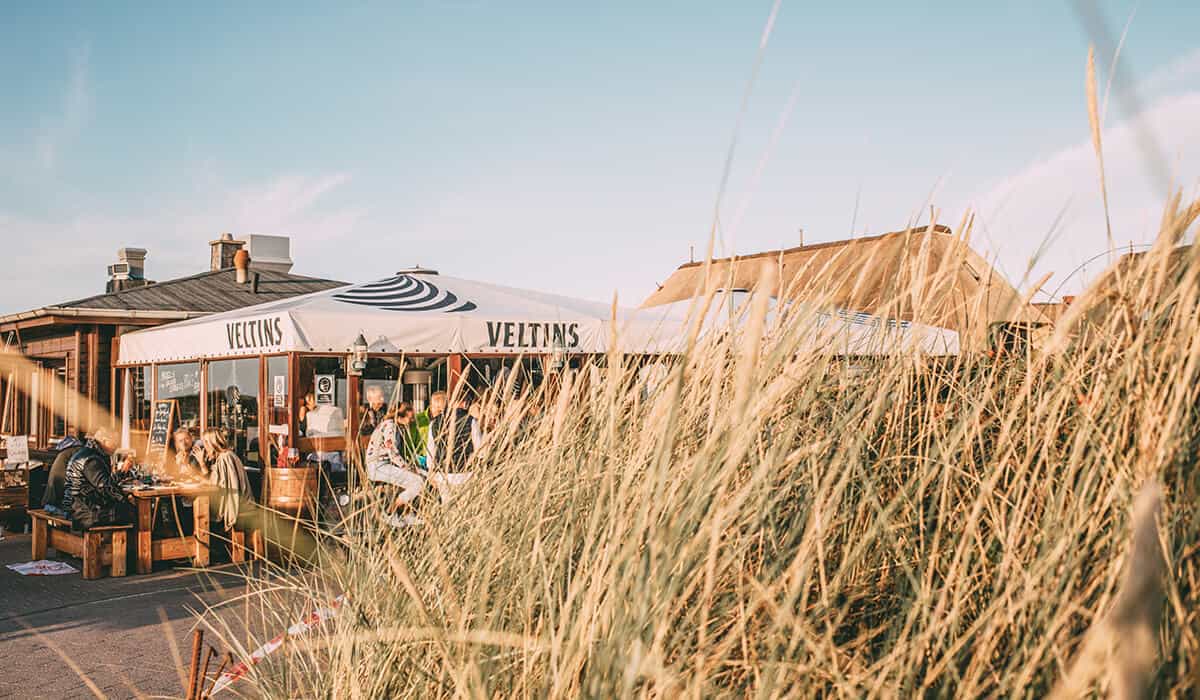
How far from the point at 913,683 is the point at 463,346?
8852 mm

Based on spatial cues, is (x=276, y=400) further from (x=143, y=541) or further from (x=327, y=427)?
(x=143, y=541)

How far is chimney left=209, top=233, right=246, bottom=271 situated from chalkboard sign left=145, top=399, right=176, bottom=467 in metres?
7.91

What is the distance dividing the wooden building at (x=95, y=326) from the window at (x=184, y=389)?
111cm

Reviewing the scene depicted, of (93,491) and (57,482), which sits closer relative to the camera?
(93,491)

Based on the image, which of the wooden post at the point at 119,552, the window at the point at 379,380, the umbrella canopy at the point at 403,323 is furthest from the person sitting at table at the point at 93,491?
the window at the point at 379,380

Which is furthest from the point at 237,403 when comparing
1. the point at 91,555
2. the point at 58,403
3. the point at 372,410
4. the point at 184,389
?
the point at 58,403

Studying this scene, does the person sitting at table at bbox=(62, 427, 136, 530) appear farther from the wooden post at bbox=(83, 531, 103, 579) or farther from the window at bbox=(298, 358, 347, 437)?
the window at bbox=(298, 358, 347, 437)

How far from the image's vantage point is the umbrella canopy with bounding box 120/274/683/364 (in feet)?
29.4

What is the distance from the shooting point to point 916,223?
2230 millimetres

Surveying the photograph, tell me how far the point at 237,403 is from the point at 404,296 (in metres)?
3.14

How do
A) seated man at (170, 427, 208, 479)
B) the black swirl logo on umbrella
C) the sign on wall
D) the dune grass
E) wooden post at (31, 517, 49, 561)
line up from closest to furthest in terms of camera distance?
the dune grass → wooden post at (31, 517, 49, 561) → seated man at (170, 427, 208, 479) → the black swirl logo on umbrella → the sign on wall

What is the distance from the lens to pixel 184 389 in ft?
A: 42.1

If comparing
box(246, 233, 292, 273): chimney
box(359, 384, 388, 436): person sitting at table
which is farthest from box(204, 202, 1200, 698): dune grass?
box(246, 233, 292, 273): chimney

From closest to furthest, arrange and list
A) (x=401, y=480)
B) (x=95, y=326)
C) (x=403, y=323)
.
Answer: (x=401, y=480) < (x=403, y=323) < (x=95, y=326)
